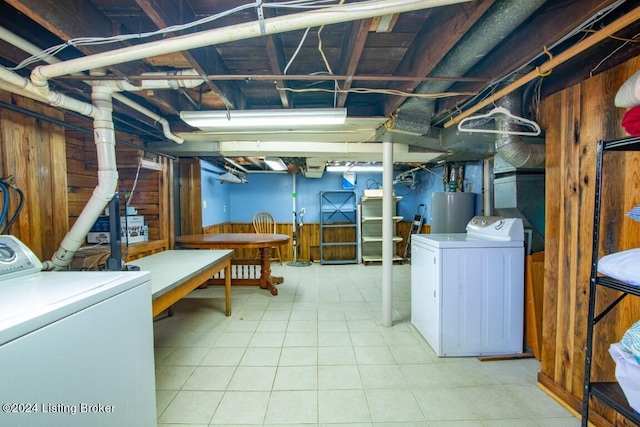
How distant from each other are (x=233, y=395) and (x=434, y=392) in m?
1.41

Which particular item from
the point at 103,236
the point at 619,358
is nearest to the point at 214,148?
the point at 103,236

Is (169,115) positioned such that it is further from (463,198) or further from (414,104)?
(463,198)

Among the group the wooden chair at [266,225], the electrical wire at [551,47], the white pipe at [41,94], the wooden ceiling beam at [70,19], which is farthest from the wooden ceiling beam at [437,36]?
the wooden chair at [266,225]

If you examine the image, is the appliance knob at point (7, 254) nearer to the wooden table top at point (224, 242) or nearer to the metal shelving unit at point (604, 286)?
the wooden table top at point (224, 242)

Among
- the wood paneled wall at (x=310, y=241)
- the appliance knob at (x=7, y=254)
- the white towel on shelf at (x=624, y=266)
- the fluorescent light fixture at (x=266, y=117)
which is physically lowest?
the wood paneled wall at (x=310, y=241)

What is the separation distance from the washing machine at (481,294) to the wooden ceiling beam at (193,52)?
7.02ft

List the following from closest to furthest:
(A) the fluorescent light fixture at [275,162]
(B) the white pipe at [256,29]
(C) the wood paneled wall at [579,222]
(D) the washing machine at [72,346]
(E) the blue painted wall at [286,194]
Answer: (D) the washing machine at [72,346] → (B) the white pipe at [256,29] → (C) the wood paneled wall at [579,222] → (A) the fluorescent light fixture at [275,162] → (E) the blue painted wall at [286,194]

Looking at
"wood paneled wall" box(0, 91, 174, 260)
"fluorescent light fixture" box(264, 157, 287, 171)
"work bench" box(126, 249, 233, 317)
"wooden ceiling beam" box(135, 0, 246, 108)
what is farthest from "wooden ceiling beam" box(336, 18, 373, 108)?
"fluorescent light fixture" box(264, 157, 287, 171)

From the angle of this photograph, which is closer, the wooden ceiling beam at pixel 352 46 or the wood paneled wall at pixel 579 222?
the wooden ceiling beam at pixel 352 46

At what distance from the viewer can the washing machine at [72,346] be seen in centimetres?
72

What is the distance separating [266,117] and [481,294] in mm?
2372

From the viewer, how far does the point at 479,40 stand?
4.41ft

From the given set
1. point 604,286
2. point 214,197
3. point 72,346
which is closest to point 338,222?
point 214,197

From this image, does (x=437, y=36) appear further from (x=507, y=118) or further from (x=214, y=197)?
(x=214, y=197)
